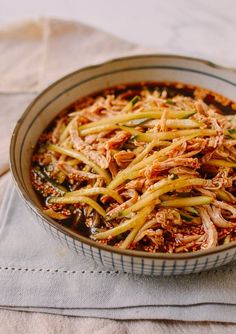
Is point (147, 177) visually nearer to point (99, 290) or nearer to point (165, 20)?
point (99, 290)

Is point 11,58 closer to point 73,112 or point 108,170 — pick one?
point 73,112

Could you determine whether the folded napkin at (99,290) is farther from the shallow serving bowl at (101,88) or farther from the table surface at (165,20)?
the table surface at (165,20)

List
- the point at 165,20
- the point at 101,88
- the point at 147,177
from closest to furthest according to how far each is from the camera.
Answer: the point at 147,177 → the point at 101,88 → the point at 165,20

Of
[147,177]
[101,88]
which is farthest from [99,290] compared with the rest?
[101,88]

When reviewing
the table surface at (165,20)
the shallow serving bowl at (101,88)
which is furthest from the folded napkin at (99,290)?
the table surface at (165,20)

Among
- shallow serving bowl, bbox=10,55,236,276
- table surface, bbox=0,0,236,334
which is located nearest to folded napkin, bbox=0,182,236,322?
shallow serving bowl, bbox=10,55,236,276

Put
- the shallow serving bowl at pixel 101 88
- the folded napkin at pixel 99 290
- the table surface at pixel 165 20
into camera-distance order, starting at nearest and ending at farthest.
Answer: the shallow serving bowl at pixel 101 88 < the folded napkin at pixel 99 290 < the table surface at pixel 165 20
